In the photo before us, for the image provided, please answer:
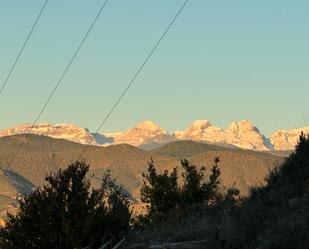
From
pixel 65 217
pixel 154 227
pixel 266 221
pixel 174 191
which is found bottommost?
pixel 266 221

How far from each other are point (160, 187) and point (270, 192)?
13355 millimetres

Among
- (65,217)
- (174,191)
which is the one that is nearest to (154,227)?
(65,217)

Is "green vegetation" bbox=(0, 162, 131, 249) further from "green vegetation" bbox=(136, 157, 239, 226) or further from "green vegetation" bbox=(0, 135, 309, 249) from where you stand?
"green vegetation" bbox=(136, 157, 239, 226)

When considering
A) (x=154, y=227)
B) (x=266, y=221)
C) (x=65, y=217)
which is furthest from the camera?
(x=154, y=227)

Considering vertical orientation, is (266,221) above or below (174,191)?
below

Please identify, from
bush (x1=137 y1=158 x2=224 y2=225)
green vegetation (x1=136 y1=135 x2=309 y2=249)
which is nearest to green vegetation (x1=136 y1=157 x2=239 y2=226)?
bush (x1=137 y1=158 x2=224 y2=225)

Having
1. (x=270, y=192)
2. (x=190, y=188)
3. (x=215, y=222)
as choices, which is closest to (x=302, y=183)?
(x=270, y=192)

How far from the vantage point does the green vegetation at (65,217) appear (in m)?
14.5

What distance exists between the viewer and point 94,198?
15.7m

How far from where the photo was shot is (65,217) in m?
15.2

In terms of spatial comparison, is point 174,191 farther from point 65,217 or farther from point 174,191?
point 65,217

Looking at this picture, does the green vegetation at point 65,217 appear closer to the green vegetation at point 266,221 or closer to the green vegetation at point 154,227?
the green vegetation at point 154,227

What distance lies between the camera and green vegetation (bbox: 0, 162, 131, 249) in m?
14.5

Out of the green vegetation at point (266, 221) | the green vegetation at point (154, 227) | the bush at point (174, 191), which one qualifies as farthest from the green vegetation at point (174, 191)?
the green vegetation at point (266, 221)
